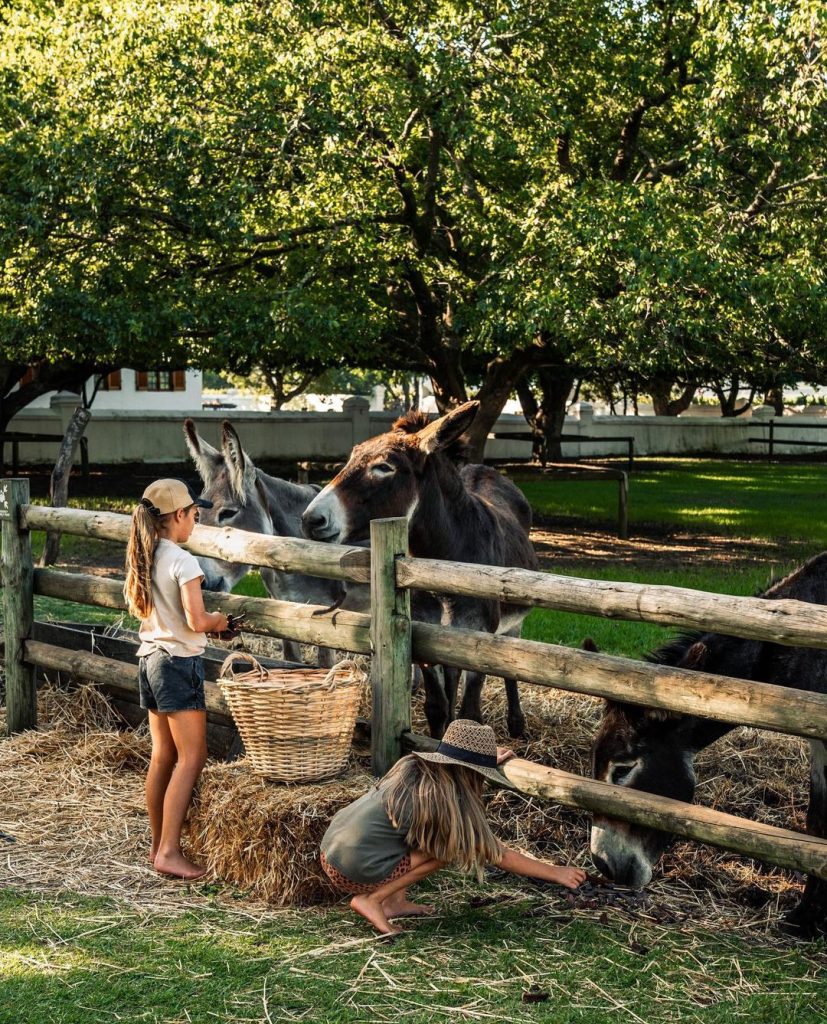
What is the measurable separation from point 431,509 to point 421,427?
0.59m

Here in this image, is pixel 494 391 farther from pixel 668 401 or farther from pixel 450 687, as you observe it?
pixel 668 401

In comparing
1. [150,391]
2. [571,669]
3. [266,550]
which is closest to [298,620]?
[266,550]

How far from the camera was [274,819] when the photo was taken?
494cm

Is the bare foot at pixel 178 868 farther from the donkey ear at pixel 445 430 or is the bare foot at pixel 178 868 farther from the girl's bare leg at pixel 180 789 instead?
the donkey ear at pixel 445 430

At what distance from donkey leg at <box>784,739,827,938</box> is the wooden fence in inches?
17.2

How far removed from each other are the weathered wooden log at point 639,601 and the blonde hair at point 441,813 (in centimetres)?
84

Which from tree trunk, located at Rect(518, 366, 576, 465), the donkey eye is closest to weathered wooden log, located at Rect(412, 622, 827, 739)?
the donkey eye

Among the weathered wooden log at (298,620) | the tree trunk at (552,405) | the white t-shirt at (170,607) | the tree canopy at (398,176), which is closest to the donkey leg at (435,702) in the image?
the weathered wooden log at (298,620)

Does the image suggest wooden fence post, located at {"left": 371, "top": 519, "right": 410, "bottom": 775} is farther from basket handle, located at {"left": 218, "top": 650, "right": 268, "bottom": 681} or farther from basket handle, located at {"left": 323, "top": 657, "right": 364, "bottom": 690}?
basket handle, located at {"left": 218, "top": 650, "right": 268, "bottom": 681}

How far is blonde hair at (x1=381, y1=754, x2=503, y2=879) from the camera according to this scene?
4457 mm

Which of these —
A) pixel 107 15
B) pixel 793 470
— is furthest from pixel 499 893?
pixel 793 470

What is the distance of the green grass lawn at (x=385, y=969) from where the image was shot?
12.8 feet

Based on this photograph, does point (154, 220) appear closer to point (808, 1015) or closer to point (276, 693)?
point (276, 693)

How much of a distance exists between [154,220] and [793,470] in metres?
22.6
